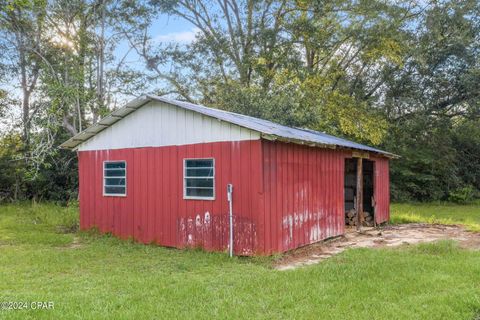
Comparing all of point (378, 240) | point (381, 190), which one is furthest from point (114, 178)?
point (381, 190)

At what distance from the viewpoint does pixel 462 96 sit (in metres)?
20.4

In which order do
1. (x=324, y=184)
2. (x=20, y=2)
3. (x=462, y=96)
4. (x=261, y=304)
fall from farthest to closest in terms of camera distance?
(x=462, y=96) < (x=324, y=184) < (x=20, y=2) < (x=261, y=304)

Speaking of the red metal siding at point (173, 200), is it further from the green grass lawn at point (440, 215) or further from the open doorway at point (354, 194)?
the green grass lawn at point (440, 215)

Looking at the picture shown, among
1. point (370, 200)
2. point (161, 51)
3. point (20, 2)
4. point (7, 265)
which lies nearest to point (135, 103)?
point (20, 2)

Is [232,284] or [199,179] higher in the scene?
[199,179]

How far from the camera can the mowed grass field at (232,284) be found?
444cm

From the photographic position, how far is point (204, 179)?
830 cm

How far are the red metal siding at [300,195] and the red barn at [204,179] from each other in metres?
0.02

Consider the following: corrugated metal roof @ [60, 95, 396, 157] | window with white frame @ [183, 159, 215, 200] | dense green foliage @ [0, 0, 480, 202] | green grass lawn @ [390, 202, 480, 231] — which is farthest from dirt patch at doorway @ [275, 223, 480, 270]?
dense green foliage @ [0, 0, 480, 202]

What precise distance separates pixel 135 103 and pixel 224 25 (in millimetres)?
15029

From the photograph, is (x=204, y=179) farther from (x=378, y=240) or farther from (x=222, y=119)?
(x=378, y=240)

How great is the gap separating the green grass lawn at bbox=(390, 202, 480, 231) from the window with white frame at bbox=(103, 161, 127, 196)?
9130mm

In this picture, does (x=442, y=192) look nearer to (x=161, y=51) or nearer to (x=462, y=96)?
(x=462, y=96)

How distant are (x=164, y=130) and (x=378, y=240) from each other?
5.66 meters
